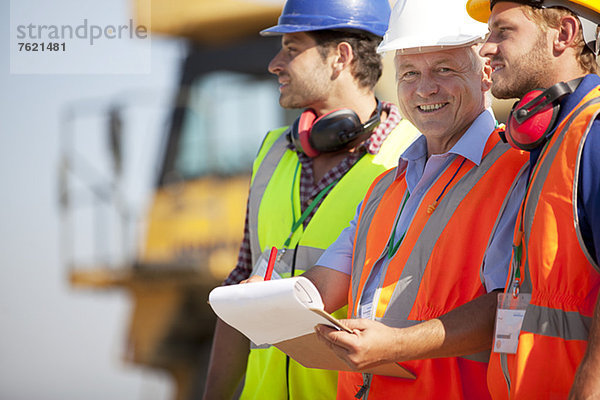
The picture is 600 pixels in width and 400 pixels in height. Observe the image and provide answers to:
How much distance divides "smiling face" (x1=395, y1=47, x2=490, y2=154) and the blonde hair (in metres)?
0.38

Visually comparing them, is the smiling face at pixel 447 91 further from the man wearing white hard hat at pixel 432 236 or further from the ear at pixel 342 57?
the ear at pixel 342 57

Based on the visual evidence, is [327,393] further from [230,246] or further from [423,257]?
[230,246]

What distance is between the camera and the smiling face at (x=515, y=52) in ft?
6.90

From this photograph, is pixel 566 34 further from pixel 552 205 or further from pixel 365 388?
pixel 365 388

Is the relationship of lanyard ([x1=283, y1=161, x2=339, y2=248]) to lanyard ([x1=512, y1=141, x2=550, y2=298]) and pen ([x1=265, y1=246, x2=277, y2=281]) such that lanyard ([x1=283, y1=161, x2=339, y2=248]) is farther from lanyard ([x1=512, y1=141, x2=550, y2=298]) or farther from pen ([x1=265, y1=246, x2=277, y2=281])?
lanyard ([x1=512, y1=141, x2=550, y2=298])

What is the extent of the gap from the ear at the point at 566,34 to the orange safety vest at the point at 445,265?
0.32 m

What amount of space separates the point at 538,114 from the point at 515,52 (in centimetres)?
23

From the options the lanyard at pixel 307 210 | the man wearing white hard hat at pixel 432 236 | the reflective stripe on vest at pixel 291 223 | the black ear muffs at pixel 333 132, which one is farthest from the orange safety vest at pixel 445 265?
the black ear muffs at pixel 333 132

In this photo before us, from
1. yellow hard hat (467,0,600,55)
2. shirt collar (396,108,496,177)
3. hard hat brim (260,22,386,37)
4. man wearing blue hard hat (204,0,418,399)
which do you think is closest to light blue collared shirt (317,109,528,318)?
shirt collar (396,108,496,177)

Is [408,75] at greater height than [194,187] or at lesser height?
greater

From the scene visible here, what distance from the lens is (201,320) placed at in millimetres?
11156

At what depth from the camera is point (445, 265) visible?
2229 mm

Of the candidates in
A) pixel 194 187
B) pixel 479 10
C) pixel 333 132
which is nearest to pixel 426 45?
pixel 479 10

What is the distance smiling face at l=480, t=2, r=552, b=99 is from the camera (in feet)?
6.90
